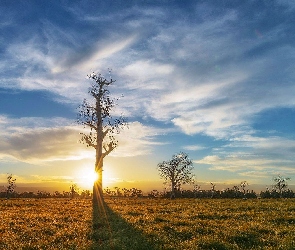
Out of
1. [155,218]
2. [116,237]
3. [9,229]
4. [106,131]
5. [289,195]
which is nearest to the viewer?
[116,237]

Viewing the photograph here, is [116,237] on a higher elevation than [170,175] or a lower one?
lower

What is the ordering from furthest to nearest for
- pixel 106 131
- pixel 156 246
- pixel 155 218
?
1. pixel 106 131
2. pixel 155 218
3. pixel 156 246

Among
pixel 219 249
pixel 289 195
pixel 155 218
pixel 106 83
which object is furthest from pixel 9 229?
pixel 289 195

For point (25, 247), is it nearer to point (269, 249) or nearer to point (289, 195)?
point (269, 249)

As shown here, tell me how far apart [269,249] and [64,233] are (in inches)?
389

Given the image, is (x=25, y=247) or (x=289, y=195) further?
(x=289, y=195)

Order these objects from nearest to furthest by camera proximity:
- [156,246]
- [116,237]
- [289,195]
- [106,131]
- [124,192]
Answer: [156,246], [116,237], [106,131], [289,195], [124,192]

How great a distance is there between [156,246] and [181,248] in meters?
1.10

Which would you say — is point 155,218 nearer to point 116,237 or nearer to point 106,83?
point 116,237

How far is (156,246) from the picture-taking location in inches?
516

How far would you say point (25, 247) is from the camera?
13445 mm

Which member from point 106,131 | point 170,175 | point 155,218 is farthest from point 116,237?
point 170,175

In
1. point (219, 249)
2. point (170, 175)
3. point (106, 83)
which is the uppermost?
point (106, 83)

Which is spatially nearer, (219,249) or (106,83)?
(219,249)
